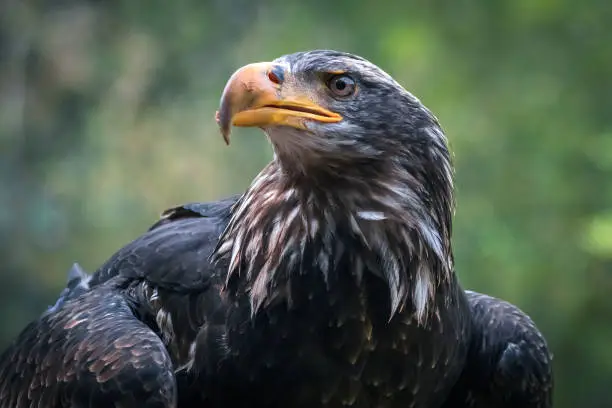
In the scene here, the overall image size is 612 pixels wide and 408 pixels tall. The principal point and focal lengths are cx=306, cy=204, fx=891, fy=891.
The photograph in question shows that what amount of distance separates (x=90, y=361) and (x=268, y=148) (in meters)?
4.04

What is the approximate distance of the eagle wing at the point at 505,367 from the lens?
3.19 meters

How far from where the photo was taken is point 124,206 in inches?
276

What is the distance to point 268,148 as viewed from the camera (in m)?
6.61

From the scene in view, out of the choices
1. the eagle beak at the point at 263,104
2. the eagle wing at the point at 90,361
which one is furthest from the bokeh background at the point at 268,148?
the eagle wing at the point at 90,361

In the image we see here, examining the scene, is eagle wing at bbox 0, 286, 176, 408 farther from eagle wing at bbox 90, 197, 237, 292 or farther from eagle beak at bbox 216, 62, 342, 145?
eagle beak at bbox 216, 62, 342, 145

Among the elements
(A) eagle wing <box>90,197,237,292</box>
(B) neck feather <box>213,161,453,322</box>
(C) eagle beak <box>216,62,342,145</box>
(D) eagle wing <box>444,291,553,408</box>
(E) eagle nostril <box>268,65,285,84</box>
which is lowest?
(D) eagle wing <box>444,291,553,408</box>

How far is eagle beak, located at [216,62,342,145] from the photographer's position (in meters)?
2.44

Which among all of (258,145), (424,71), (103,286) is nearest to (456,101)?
(424,71)

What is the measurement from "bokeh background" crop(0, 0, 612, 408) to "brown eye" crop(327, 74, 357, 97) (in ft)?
Result: 9.80

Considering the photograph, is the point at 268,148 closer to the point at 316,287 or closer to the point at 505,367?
the point at 505,367

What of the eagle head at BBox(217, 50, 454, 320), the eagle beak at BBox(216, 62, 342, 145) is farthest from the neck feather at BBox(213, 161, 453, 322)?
the eagle beak at BBox(216, 62, 342, 145)

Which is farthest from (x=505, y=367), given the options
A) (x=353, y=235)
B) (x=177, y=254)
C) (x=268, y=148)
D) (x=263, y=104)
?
(x=268, y=148)

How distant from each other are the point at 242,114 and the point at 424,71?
4075 mm

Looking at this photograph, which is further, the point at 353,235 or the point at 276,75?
the point at 353,235
